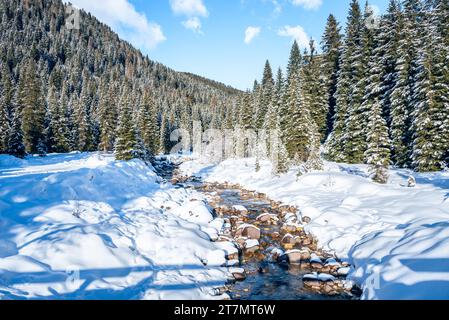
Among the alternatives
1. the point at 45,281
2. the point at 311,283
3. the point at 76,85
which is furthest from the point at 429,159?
the point at 76,85

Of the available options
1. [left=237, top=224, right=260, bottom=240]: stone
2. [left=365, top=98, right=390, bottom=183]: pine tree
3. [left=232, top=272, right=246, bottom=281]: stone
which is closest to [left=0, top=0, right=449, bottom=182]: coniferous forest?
[left=365, top=98, right=390, bottom=183]: pine tree

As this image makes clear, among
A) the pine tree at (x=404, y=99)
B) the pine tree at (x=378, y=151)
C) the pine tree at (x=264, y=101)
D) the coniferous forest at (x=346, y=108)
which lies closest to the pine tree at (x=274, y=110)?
the coniferous forest at (x=346, y=108)

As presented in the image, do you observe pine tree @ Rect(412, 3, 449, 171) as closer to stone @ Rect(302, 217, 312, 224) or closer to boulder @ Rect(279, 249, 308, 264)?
stone @ Rect(302, 217, 312, 224)

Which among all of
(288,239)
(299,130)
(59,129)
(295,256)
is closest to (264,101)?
(299,130)

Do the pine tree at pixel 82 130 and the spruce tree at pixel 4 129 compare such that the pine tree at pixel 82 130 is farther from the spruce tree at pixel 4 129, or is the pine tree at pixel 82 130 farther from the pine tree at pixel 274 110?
the pine tree at pixel 274 110

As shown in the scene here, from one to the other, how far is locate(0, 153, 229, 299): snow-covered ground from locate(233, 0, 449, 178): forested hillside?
16210mm

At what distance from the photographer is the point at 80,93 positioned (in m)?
98.0

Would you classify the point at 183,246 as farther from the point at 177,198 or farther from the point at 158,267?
the point at 177,198

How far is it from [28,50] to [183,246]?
16027 cm

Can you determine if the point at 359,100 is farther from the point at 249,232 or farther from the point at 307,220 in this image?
the point at 249,232

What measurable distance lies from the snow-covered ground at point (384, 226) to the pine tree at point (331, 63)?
Answer: 60.0ft

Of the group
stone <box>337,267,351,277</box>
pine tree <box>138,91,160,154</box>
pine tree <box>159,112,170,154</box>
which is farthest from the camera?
pine tree <box>159,112,170,154</box>

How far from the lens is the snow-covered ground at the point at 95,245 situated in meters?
7.47

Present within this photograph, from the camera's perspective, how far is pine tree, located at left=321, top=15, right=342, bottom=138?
42719 millimetres
